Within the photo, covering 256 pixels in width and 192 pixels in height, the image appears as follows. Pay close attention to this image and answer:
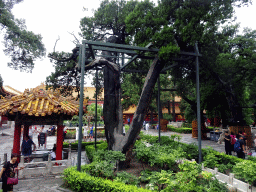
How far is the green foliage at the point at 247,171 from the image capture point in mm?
4656

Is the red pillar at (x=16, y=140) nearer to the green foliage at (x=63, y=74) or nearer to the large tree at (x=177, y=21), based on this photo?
the green foliage at (x=63, y=74)

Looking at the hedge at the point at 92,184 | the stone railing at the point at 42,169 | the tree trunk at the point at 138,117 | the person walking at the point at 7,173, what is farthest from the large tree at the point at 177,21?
the stone railing at the point at 42,169

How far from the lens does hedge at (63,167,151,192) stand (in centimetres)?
445

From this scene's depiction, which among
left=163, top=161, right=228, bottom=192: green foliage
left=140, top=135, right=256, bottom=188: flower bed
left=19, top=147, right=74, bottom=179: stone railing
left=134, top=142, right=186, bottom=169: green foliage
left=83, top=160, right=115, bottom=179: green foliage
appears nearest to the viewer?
left=163, top=161, right=228, bottom=192: green foliage

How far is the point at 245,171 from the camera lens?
15.5 ft

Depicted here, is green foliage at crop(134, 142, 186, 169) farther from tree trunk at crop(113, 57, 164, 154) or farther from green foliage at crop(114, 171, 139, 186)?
green foliage at crop(114, 171, 139, 186)

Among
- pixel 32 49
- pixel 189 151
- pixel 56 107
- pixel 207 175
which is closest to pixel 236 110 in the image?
pixel 189 151

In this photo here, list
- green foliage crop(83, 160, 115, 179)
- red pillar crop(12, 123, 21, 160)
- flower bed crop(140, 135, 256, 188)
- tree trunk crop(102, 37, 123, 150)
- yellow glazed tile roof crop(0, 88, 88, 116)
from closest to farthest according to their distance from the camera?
flower bed crop(140, 135, 256, 188), green foliage crop(83, 160, 115, 179), yellow glazed tile roof crop(0, 88, 88, 116), red pillar crop(12, 123, 21, 160), tree trunk crop(102, 37, 123, 150)

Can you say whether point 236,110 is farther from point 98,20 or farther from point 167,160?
point 98,20

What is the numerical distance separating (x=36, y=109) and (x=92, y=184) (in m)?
3.68

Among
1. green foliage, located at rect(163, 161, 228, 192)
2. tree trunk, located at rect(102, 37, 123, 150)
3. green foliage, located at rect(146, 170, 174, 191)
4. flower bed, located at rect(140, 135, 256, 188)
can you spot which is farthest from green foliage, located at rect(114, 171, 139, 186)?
tree trunk, located at rect(102, 37, 123, 150)

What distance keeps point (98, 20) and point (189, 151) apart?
27.4ft

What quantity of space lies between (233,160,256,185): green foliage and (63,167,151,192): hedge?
2.77 meters

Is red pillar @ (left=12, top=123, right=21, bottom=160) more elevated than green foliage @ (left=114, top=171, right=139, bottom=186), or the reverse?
red pillar @ (left=12, top=123, right=21, bottom=160)
